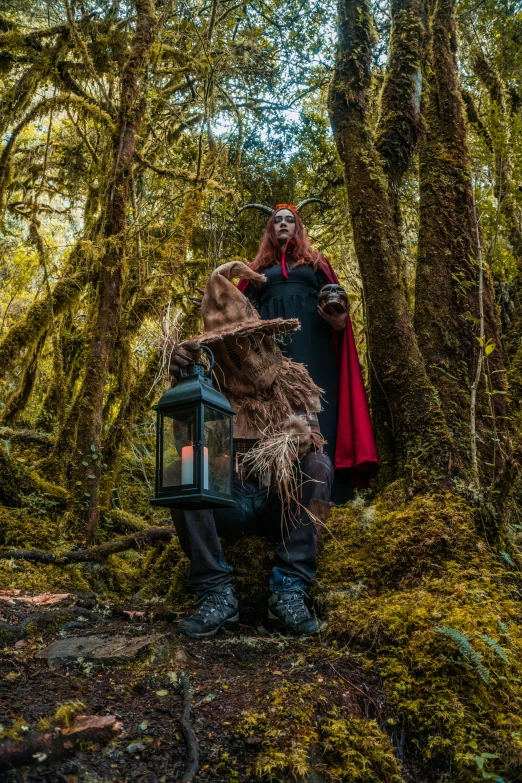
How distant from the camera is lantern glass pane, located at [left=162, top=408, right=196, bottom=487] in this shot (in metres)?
2.46

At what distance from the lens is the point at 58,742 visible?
160 centimetres

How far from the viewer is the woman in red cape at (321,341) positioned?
3.72 m

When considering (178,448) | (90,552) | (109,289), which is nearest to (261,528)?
(178,448)

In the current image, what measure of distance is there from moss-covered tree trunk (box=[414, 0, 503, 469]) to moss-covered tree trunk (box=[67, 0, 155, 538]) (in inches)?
99.8

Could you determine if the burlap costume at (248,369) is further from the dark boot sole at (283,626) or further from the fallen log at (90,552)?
the fallen log at (90,552)

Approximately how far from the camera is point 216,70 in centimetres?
575

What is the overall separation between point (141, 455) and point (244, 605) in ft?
15.0

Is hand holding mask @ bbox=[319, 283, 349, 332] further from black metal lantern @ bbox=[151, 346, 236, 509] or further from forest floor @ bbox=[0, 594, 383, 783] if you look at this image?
forest floor @ bbox=[0, 594, 383, 783]

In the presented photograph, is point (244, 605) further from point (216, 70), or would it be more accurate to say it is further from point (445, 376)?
point (216, 70)

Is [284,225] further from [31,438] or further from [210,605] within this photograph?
[31,438]

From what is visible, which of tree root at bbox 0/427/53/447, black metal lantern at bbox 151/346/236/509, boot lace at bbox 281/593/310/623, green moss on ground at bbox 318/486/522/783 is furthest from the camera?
tree root at bbox 0/427/53/447

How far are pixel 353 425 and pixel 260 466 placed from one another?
36.3 inches

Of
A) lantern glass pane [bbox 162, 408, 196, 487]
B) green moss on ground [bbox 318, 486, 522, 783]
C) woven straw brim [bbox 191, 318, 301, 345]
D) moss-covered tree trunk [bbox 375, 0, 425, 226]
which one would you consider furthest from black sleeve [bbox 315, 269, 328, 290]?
lantern glass pane [bbox 162, 408, 196, 487]

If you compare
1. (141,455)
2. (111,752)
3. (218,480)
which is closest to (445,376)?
(218,480)
